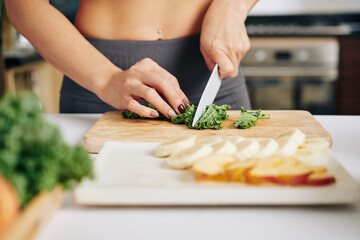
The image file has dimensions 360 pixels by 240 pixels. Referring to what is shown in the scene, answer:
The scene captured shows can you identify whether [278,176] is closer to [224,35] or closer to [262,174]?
[262,174]

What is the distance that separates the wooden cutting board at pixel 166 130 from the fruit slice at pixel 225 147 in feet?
0.97

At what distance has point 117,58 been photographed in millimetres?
1566

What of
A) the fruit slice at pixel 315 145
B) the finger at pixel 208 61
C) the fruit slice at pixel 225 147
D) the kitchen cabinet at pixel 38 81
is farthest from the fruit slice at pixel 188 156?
the kitchen cabinet at pixel 38 81

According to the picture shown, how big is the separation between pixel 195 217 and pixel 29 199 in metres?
0.26

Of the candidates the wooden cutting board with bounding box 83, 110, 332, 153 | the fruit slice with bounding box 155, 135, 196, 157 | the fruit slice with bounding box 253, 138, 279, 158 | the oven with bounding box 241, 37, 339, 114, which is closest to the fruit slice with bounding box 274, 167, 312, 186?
the fruit slice with bounding box 253, 138, 279, 158

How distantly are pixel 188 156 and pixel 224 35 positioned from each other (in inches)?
29.0

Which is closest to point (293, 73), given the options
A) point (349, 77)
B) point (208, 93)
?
point (349, 77)

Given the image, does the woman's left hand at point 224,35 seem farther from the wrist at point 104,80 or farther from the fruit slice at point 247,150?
the fruit slice at point 247,150

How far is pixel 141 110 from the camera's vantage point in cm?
126

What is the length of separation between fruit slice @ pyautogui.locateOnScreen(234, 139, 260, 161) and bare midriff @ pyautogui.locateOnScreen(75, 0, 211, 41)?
87 cm

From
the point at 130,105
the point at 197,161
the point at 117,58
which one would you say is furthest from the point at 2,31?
the point at 197,161

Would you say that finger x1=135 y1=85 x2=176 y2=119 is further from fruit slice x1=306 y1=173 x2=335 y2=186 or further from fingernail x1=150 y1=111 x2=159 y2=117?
fruit slice x1=306 y1=173 x2=335 y2=186

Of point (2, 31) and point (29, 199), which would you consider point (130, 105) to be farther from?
point (2, 31)

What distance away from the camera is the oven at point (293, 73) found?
341 cm
